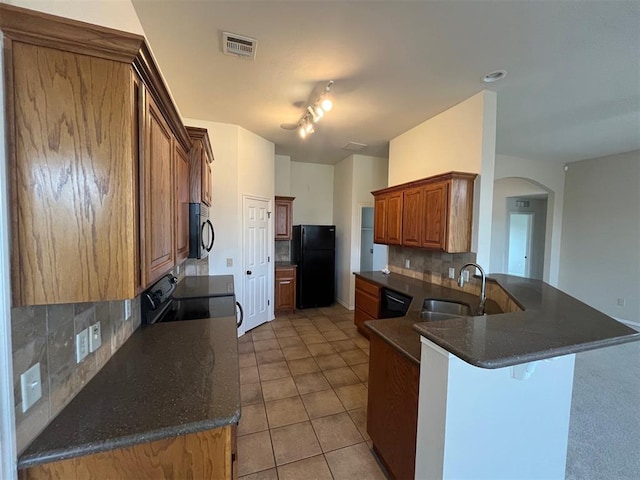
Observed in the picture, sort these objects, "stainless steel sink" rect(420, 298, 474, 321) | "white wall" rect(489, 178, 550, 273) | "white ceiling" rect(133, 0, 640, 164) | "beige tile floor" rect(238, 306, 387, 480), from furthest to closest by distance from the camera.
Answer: "white wall" rect(489, 178, 550, 273)
"stainless steel sink" rect(420, 298, 474, 321)
"beige tile floor" rect(238, 306, 387, 480)
"white ceiling" rect(133, 0, 640, 164)

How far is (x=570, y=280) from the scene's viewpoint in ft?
17.4

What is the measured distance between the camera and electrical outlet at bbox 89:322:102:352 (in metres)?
1.16

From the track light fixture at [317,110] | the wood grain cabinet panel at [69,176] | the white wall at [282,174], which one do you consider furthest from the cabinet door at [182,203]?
the white wall at [282,174]

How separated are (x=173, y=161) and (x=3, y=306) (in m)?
1.10

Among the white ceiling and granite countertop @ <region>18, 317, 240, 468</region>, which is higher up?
the white ceiling

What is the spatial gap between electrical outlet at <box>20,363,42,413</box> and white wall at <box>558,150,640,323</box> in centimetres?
703

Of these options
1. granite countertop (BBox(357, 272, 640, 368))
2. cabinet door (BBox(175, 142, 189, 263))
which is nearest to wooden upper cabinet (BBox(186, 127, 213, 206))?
cabinet door (BBox(175, 142, 189, 263))

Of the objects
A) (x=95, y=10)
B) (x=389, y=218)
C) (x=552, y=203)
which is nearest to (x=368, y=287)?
(x=389, y=218)

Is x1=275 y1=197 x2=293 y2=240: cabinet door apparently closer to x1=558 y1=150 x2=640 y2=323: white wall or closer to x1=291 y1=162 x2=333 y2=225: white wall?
x1=291 y1=162 x2=333 y2=225: white wall

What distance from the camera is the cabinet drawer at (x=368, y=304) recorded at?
3.52 metres

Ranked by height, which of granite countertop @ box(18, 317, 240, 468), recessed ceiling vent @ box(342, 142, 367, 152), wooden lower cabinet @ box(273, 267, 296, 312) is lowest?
wooden lower cabinet @ box(273, 267, 296, 312)

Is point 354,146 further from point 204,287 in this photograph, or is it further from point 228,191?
point 204,287

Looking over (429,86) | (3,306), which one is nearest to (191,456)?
(3,306)

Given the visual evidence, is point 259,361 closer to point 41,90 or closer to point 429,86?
point 41,90
